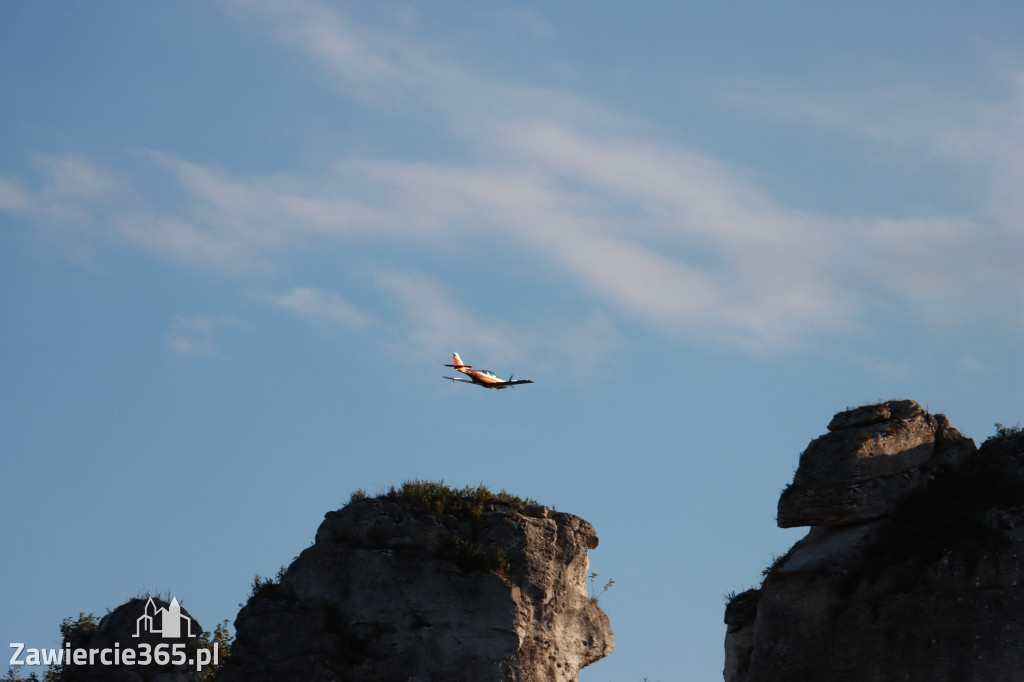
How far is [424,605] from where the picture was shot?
36688 millimetres

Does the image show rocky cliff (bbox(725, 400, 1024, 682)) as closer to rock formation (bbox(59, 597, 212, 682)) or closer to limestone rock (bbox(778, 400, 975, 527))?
limestone rock (bbox(778, 400, 975, 527))

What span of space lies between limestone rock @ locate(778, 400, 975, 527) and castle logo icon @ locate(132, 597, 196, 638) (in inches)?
688

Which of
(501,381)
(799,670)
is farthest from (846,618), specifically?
(501,381)

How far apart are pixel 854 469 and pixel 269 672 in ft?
54.1

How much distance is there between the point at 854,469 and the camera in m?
37.2

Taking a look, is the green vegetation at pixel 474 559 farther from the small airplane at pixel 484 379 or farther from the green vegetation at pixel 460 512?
the small airplane at pixel 484 379

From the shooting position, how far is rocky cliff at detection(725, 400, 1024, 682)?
32.5 metres

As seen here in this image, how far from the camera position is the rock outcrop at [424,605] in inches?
1415

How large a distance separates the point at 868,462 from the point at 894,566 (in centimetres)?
328

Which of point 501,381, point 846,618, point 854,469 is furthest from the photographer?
point 501,381

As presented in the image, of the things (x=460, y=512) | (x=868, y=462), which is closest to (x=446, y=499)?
(x=460, y=512)

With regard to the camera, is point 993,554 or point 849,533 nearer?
point 993,554

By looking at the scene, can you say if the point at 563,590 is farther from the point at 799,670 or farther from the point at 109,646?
the point at 109,646

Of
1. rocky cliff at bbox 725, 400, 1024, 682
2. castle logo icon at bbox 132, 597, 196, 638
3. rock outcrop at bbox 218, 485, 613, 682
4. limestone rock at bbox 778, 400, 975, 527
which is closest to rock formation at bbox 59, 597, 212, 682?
castle logo icon at bbox 132, 597, 196, 638
